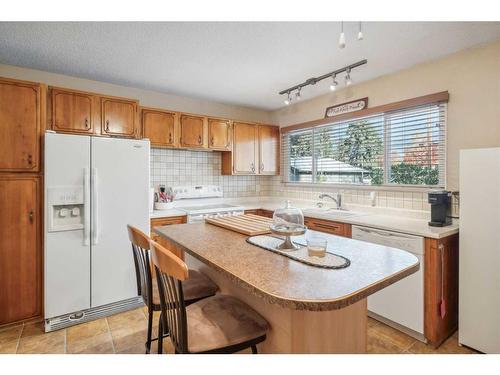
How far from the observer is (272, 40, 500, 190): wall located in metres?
2.31

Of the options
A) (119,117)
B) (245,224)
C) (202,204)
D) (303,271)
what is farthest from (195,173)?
(303,271)

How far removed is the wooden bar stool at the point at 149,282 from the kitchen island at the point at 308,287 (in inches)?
8.6

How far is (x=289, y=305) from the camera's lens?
0.92 meters

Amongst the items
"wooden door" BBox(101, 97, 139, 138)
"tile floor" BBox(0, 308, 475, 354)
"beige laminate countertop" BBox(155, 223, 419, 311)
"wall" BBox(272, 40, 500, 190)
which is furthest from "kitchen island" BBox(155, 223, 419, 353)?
"wooden door" BBox(101, 97, 139, 138)

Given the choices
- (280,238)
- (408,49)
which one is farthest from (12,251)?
(408,49)

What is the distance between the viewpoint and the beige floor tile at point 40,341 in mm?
2111

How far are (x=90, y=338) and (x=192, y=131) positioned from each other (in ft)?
8.02

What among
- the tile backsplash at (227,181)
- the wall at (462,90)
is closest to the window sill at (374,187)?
the tile backsplash at (227,181)

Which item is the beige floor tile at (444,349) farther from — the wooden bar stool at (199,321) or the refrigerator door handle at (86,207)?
the refrigerator door handle at (86,207)

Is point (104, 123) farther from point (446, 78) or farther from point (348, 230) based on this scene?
point (446, 78)

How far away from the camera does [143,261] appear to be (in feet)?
5.41

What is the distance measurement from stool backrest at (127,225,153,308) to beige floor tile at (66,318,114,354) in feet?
2.61

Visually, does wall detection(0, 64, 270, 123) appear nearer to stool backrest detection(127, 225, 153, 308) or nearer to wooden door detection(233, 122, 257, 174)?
wooden door detection(233, 122, 257, 174)

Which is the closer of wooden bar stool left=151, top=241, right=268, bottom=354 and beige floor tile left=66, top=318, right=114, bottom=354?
wooden bar stool left=151, top=241, right=268, bottom=354
